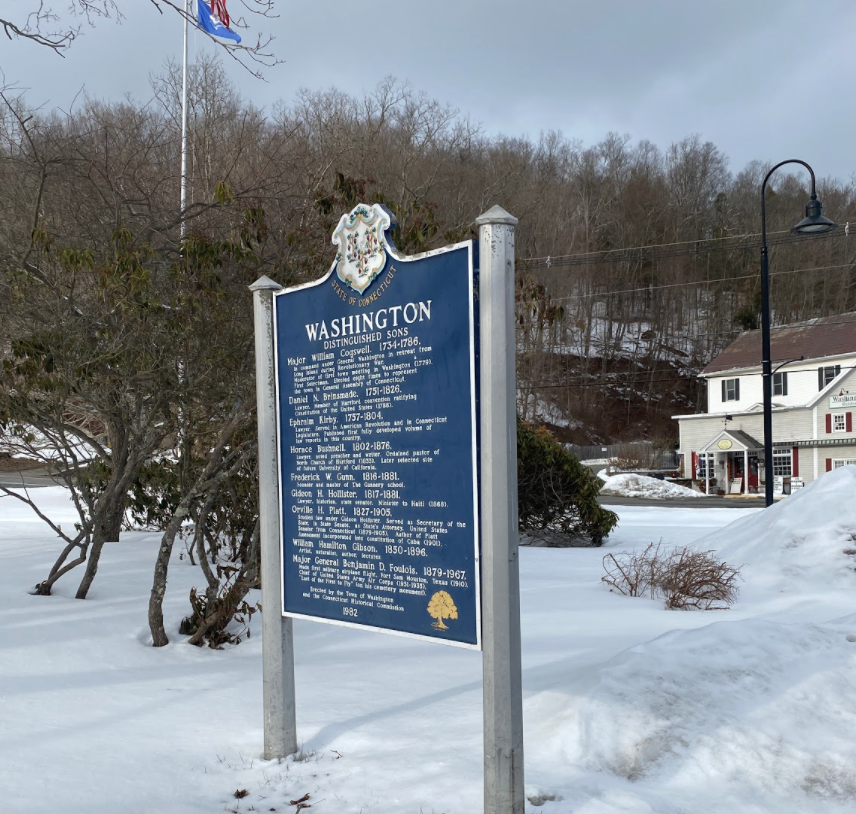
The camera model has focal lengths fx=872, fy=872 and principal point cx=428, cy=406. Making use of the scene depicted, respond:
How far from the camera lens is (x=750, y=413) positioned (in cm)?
4188

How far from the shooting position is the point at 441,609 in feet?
13.2

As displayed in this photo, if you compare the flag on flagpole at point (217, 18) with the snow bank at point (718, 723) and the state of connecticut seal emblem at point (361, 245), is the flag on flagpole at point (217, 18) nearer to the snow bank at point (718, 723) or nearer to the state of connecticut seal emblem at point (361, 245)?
the state of connecticut seal emblem at point (361, 245)

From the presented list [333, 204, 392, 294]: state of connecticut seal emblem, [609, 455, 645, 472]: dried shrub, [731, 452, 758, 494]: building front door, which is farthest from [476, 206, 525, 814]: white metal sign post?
[609, 455, 645, 472]: dried shrub

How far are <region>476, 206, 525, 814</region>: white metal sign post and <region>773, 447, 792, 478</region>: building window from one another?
3952 cm

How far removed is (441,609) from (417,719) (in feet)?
4.96

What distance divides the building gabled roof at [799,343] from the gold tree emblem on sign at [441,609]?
124ft

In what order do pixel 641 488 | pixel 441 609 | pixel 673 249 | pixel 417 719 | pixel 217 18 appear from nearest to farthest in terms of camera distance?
pixel 441 609, pixel 417 719, pixel 217 18, pixel 641 488, pixel 673 249

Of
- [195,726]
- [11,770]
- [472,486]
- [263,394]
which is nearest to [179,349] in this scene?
[263,394]

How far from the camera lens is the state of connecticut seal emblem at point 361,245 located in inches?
171

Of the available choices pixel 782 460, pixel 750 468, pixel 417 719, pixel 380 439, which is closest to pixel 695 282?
pixel 750 468

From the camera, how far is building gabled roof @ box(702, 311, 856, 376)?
3966 centimetres

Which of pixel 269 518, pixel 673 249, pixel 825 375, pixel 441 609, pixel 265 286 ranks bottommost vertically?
pixel 441 609

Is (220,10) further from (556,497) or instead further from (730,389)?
(730,389)

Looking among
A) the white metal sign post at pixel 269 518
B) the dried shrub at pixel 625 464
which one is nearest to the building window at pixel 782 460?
the dried shrub at pixel 625 464
